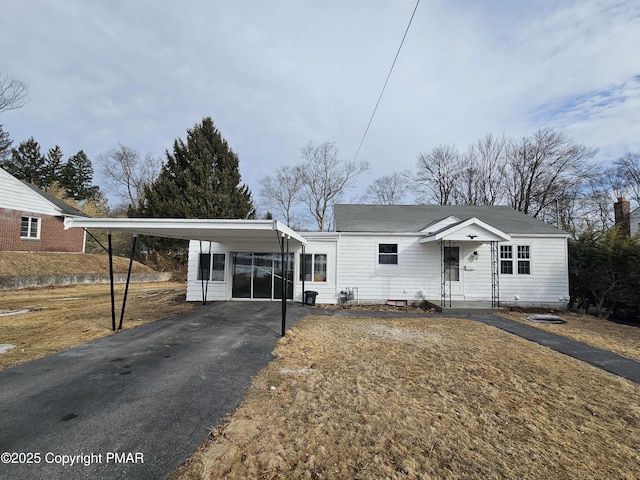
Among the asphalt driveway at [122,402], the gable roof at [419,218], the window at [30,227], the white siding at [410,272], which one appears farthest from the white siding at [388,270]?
Result: the window at [30,227]

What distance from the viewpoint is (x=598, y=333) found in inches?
320

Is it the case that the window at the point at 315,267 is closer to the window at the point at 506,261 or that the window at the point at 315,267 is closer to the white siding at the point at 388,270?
the white siding at the point at 388,270

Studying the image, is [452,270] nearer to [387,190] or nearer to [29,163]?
[387,190]

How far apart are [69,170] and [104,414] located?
41320 mm

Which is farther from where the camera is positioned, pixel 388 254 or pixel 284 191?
pixel 284 191

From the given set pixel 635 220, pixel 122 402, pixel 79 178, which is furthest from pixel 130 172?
pixel 635 220

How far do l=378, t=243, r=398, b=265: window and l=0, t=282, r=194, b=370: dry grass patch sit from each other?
8.06m

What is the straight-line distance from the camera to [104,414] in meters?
3.35

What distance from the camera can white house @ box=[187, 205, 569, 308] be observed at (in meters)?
12.4

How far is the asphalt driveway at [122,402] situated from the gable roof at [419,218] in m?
7.94

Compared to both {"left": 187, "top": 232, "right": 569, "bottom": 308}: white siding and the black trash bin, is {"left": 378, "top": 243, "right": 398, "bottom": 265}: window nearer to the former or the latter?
{"left": 187, "top": 232, "right": 569, "bottom": 308}: white siding

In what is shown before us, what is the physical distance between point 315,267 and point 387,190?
924 inches

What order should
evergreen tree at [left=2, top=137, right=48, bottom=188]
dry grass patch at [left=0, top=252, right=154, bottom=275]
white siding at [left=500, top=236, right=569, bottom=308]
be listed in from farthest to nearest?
evergreen tree at [left=2, top=137, right=48, bottom=188] → dry grass patch at [left=0, top=252, right=154, bottom=275] → white siding at [left=500, top=236, right=569, bottom=308]

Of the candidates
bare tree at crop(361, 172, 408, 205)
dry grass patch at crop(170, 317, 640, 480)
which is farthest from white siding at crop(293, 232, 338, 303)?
bare tree at crop(361, 172, 408, 205)
